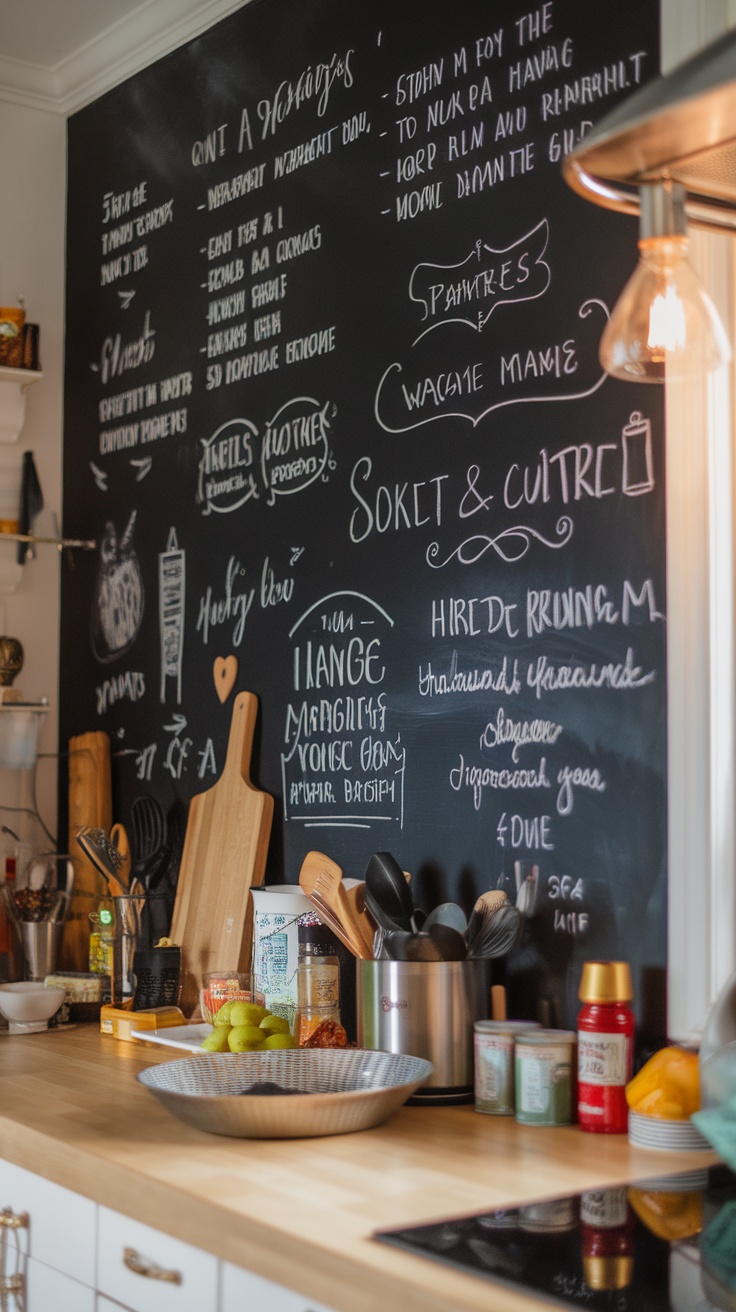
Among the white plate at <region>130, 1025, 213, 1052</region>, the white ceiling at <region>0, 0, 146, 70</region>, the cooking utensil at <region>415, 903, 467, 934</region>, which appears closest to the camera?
the cooking utensil at <region>415, 903, 467, 934</region>

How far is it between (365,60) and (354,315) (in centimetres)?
43

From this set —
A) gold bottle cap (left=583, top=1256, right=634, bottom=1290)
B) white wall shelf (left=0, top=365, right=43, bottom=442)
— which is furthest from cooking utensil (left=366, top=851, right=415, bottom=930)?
white wall shelf (left=0, top=365, right=43, bottom=442)

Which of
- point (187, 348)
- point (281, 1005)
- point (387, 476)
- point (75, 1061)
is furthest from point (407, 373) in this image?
→ point (75, 1061)

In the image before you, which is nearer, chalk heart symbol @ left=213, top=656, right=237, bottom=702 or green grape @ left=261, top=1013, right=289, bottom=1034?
green grape @ left=261, top=1013, right=289, bottom=1034

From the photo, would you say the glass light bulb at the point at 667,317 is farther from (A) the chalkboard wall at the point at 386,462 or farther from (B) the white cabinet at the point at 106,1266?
(B) the white cabinet at the point at 106,1266

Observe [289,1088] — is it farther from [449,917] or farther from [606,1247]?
[606,1247]

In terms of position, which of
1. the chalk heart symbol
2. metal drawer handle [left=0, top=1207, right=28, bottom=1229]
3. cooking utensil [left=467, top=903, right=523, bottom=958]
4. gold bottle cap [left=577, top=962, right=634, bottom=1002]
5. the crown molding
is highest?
the crown molding

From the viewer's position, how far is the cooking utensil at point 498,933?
1.90 metres

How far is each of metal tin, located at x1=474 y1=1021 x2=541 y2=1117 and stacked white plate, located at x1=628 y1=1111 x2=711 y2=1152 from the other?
0.22 meters

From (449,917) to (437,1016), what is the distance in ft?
0.56

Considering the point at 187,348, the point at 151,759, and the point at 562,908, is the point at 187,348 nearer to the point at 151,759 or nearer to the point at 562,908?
the point at 151,759

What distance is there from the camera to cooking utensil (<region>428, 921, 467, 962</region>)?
1902 millimetres

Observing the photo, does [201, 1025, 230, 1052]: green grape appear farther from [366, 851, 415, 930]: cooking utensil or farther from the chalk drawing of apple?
the chalk drawing of apple

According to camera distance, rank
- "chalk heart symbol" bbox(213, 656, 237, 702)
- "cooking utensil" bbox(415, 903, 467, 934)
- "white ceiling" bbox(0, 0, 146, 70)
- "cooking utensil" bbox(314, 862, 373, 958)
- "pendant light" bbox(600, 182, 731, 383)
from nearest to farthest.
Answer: "pendant light" bbox(600, 182, 731, 383), "cooking utensil" bbox(415, 903, 467, 934), "cooking utensil" bbox(314, 862, 373, 958), "chalk heart symbol" bbox(213, 656, 237, 702), "white ceiling" bbox(0, 0, 146, 70)
